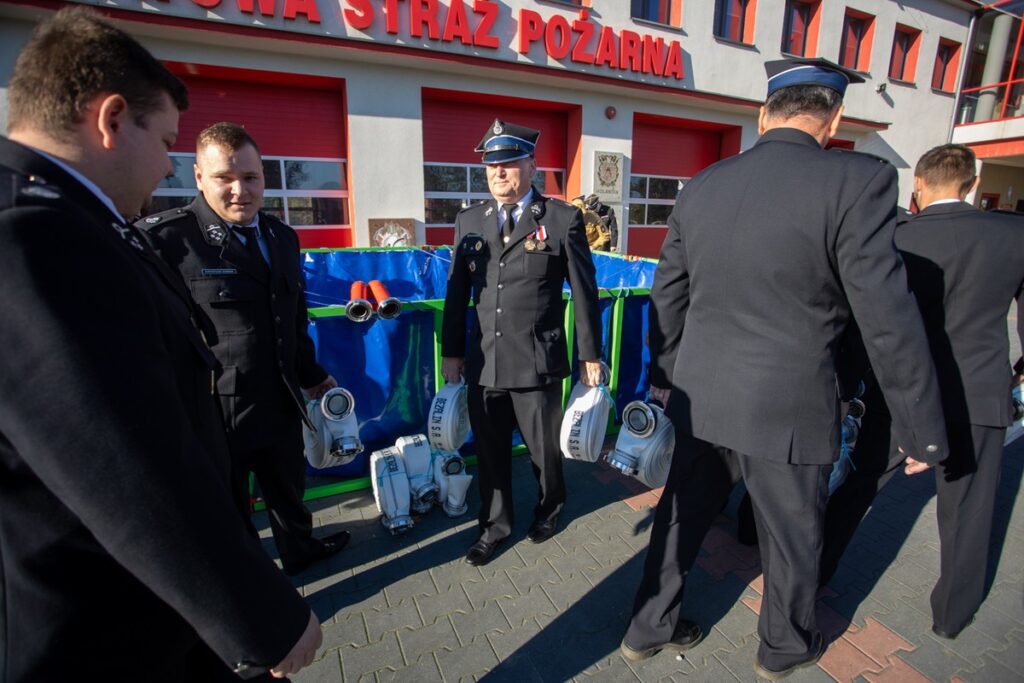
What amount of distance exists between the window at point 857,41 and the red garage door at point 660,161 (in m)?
4.40

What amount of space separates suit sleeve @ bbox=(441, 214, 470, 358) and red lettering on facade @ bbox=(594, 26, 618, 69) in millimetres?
8899

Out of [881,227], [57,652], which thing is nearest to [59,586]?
[57,652]

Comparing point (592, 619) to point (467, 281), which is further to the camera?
point (467, 281)

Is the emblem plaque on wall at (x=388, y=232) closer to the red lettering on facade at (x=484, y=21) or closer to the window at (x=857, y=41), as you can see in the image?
the red lettering on facade at (x=484, y=21)

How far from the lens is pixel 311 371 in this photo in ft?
8.88

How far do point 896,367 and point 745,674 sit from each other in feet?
4.77

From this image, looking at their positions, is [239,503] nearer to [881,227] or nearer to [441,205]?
[881,227]

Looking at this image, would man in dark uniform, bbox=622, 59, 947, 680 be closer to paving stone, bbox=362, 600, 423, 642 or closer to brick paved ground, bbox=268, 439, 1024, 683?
brick paved ground, bbox=268, 439, 1024, 683

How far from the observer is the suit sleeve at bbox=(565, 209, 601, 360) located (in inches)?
106

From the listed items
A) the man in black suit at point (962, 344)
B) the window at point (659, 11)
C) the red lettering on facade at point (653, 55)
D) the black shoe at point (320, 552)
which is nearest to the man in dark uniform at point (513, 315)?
the black shoe at point (320, 552)

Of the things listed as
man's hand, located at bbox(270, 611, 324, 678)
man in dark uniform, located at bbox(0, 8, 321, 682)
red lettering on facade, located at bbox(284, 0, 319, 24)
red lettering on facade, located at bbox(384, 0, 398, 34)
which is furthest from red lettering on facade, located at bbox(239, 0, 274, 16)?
man's hand, located at bbox(270, 611, 324, 678)

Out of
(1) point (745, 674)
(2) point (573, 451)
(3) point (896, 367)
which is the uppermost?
(3) point (896, 367)

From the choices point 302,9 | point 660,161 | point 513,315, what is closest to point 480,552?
point 513,315

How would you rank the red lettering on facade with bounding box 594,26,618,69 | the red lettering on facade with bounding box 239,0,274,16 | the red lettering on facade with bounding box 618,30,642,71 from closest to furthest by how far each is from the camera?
the red lettering on facade with bounding box 239,0,274,16, the red lettering on facade with bounding box 594,26,618,69, the red lettering on facade with bounding box 618,30,642,71
